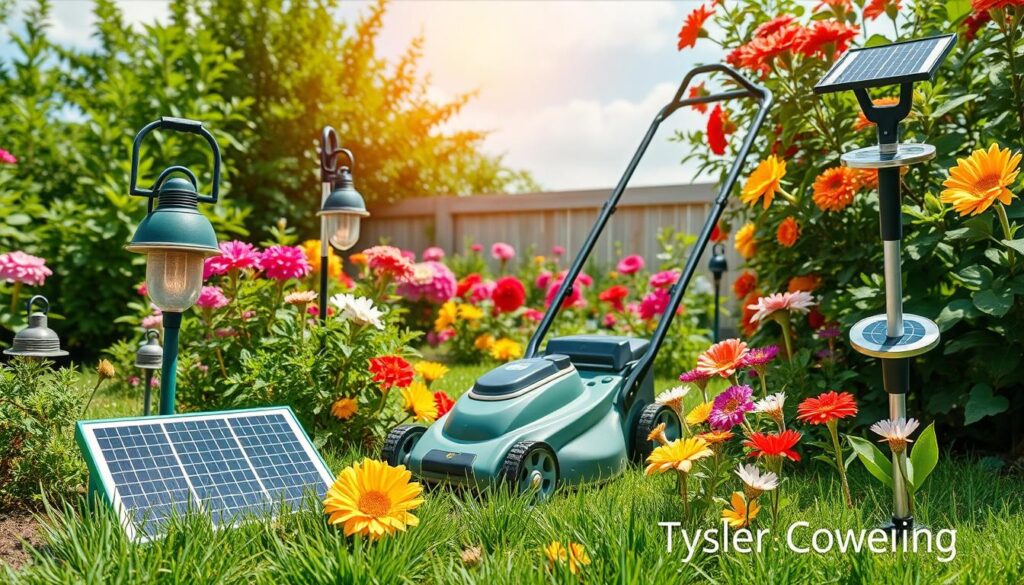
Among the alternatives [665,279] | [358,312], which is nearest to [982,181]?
[358,312]

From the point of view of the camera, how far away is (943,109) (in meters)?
3.00

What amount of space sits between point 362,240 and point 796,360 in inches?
312

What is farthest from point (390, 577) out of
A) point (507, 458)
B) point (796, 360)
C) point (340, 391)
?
point (796, 360)

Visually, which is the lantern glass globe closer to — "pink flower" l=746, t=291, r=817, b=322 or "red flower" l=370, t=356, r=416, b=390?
"red flower" l=370, t=356, r=416, b=390

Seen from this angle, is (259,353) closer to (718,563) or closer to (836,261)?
(718,563)

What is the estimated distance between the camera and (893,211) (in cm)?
212

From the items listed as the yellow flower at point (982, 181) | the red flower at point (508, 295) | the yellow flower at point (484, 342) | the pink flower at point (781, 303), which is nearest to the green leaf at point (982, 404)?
the pink flower at point (781, 303)

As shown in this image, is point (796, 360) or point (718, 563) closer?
point (718, 563)

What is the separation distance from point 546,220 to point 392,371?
5.88m

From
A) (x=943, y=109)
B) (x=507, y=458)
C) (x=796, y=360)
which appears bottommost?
(x=507, y=458)

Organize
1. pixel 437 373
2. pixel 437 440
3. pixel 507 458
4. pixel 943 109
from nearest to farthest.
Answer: pixel 507 458 → pixel 437 440 → pixel 943 109 → pixel 437 373

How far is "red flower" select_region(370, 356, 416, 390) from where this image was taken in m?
3.13

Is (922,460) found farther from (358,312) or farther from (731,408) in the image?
(358,312)

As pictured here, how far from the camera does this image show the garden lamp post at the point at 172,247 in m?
2.32
